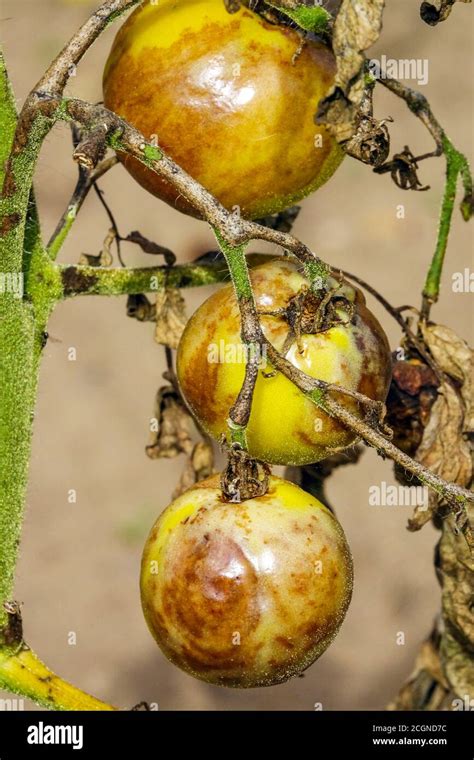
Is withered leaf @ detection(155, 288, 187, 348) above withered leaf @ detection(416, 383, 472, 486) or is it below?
above

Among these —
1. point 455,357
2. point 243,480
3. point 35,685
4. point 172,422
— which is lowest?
point 35,685

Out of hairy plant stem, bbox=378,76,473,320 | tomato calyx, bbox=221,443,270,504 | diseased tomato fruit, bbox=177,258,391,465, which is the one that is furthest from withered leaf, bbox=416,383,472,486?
tomato calyx, bbox=221,443,270,504

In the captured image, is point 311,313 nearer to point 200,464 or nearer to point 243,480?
point 243,480

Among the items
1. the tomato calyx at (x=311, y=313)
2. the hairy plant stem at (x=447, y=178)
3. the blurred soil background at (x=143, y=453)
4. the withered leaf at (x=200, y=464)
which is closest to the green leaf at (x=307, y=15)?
the hairy plant stem at (x=447, y=178)

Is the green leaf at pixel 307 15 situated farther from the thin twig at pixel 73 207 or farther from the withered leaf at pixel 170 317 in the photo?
the withered leaf at pixel 170 317

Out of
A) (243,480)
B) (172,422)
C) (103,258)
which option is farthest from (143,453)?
(243,480)

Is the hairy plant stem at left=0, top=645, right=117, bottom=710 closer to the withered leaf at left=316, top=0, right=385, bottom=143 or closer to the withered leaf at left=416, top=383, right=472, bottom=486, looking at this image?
the withered leaf at left=416, top=383, right=472, bottom=486

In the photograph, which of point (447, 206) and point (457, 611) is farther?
point (457, 611)

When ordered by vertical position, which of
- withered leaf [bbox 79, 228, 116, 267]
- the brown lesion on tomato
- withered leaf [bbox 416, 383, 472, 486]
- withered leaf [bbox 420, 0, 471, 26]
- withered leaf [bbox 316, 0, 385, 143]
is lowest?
the brown lesion on tomato
